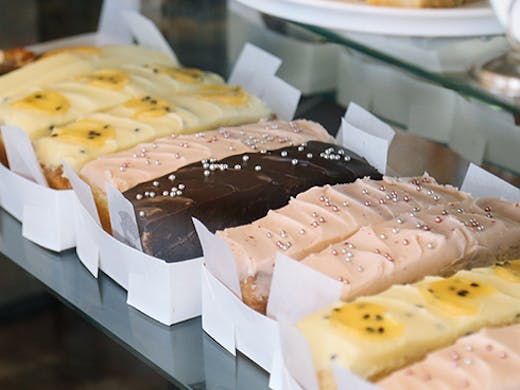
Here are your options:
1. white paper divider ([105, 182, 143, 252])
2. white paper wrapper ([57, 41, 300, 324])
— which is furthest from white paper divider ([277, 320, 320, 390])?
white paper divider ([105, 182, 143, 252])

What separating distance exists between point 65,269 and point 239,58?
0.82 m

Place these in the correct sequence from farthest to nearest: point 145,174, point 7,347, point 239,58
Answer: point 7,347, point 239,58, point 145,174

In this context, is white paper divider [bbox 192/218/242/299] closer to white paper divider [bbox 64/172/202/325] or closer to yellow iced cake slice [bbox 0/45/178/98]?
white paper divider [bbox 64/172/202/325]

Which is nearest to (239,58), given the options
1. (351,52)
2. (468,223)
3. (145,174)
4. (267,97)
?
(267,97)

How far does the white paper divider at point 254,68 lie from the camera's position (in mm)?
2324

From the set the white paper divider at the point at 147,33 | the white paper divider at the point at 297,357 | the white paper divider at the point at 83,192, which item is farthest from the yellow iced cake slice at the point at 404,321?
the white paper divider at the point at 147,33

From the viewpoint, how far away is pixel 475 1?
196 cm

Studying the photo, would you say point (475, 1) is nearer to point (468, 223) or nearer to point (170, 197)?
point (468, 223)

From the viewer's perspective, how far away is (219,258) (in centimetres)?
155

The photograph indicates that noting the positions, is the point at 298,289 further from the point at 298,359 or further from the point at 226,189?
the point at 226,189

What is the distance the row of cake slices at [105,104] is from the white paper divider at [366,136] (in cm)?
25

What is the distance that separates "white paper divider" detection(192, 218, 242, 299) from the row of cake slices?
19.4 inches

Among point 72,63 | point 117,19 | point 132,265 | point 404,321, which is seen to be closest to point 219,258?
point 132,265

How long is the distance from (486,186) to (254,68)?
0.78 metres
